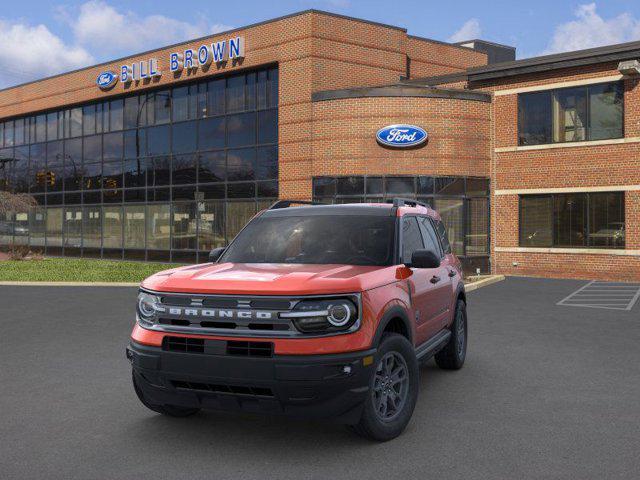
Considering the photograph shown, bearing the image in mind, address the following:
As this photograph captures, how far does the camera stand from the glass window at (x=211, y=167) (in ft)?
91.8

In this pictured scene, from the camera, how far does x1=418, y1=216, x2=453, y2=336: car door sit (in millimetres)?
6852

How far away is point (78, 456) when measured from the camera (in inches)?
194

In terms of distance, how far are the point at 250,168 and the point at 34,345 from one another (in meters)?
17.7

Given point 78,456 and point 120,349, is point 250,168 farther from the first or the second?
point 78,456

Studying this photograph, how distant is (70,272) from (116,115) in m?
11.4

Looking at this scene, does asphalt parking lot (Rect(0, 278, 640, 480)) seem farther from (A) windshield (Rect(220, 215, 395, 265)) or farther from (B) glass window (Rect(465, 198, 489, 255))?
(B) glass window (Rect(465, 198, 489, 255))

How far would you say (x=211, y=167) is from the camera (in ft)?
93.2

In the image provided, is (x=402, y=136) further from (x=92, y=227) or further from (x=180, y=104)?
(x=92, y=227)

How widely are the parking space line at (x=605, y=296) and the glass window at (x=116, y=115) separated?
22992 millimetres

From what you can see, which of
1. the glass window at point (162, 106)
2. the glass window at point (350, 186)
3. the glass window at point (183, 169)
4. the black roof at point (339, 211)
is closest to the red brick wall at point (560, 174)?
the glass window at point (350, 186)

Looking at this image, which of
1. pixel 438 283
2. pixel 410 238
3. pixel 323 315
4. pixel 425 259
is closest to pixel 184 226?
pixel 438 283

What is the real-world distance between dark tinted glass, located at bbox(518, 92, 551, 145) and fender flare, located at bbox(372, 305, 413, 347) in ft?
62.5

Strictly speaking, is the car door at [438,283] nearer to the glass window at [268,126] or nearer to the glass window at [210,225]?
the glass window at [268,126]

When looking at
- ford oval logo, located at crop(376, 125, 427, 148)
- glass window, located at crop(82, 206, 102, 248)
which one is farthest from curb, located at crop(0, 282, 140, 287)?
glass window, located at crop(82, 206, 102, 248)
